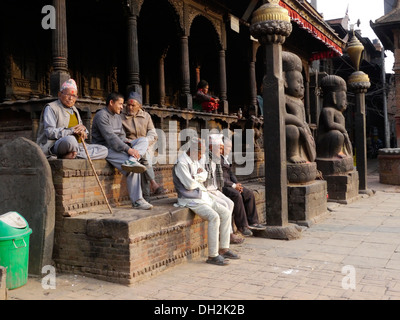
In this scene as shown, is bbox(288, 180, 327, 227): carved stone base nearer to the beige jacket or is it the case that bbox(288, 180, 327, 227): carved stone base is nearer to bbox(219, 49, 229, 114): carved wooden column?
the beige jacket

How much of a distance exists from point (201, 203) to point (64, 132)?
74.4 inches

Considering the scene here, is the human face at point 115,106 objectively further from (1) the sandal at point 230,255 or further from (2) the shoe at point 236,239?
(2) the shoe at point 236,239

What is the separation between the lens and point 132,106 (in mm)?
5926

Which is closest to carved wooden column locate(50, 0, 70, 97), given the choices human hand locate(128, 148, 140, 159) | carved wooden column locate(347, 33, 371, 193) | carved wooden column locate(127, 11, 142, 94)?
human hand locate(128, 148, 140, 159)

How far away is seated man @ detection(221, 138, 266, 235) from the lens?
Result: 21.2 ft

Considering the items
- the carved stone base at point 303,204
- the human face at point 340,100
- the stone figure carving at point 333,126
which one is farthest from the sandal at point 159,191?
the human face at point 340,100

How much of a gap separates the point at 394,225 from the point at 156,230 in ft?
16.1

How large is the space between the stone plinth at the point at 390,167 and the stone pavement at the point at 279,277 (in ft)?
31.5

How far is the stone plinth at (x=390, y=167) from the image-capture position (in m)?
15.4

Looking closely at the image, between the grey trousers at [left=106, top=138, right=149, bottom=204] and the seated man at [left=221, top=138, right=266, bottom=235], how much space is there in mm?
1398

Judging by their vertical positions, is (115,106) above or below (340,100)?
below

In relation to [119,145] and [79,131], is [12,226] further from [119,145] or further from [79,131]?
[119,145]

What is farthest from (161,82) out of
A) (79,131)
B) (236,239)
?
(79,131)

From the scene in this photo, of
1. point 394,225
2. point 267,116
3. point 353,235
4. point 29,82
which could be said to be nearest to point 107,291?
point 267,116
